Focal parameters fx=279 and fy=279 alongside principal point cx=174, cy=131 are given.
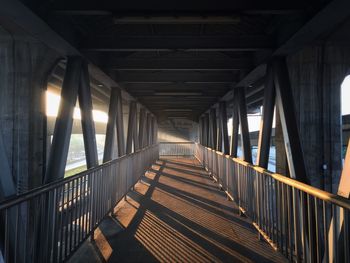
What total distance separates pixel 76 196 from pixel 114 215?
279 centimetres

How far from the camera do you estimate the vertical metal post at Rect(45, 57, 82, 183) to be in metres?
4.39

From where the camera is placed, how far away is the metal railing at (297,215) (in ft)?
8.10

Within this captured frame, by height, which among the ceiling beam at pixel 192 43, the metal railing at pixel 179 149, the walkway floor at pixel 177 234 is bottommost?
the walkway floor at pixel 177 234

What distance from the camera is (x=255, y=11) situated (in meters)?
3.65

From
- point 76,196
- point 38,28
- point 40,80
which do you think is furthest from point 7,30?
point 76,196

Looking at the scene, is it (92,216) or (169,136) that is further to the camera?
(169,136)

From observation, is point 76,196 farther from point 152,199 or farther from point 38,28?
point 152,199

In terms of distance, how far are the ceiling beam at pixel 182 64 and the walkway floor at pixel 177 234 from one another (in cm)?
347

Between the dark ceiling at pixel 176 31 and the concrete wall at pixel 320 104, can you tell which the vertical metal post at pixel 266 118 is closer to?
the dark ceiling at pixel 176 31

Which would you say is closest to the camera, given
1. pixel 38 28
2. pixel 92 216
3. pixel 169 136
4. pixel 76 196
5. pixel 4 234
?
pixel 4 234

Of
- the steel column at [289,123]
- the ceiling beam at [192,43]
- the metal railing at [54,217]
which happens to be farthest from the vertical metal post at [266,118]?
the metal railing at [54,217]

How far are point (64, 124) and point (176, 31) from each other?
2.90 metres

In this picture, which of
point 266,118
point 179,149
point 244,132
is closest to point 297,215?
point 266,118

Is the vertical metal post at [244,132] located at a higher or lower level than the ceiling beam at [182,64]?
→ lower
